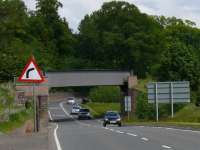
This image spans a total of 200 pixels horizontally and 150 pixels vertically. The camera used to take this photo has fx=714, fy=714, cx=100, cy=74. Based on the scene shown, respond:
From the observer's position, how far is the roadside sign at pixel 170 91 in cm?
6444

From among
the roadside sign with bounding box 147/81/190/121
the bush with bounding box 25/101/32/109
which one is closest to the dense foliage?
the bush with bounding box 25/101/32/109

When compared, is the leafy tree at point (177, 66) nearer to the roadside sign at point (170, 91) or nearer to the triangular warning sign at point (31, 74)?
the roadside sign at point (170, 91)

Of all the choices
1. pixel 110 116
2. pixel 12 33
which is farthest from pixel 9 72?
pixel 12 33

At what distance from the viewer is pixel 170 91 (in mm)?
64938

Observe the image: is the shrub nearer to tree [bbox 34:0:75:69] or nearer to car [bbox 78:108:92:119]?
car [bbox 78:108:92:119]

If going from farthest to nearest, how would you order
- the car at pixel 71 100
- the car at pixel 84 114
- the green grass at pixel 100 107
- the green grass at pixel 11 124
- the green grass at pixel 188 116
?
the car at pixel 71 100
the green grass at pixel 100 107
the car at pixel 84 114
the green grass at pixel 188 116
the green grass at pixel 11 124

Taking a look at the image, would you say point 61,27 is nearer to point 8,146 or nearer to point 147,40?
point 147,40

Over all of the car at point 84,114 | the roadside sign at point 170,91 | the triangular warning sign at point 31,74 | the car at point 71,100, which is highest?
the triangular warning sign at point 31,74

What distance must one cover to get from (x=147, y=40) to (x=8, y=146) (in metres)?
114

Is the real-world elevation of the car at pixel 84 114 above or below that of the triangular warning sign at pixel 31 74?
→ below

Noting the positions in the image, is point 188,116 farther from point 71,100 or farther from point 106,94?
point 71,100

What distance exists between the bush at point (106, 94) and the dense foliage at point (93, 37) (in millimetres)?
4193

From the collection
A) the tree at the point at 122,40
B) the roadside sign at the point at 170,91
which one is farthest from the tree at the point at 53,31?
the roadside sign at the point at 170,91

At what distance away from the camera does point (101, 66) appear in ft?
463
